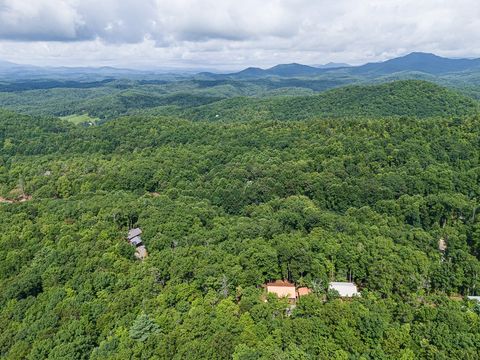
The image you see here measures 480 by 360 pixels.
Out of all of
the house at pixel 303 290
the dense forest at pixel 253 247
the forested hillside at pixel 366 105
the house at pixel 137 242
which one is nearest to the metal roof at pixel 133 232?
the house at pixel 137 242

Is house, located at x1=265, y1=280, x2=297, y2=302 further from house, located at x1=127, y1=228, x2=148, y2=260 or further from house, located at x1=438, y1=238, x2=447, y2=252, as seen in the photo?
house, located at x1=438, y1=238, x2=447, y2=252

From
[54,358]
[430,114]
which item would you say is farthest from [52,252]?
[430,114]

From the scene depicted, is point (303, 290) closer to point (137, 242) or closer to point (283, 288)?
point (283, 288)

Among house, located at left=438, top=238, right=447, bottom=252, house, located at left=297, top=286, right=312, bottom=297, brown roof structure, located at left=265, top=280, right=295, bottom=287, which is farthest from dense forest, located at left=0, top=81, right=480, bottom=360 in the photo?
house, located at left=438, top=238, right=447, bottom=252

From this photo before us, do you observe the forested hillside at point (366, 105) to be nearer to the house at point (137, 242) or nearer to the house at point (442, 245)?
the house at point (442, 245)

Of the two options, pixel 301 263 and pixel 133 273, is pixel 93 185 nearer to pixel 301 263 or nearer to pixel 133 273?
pixel 133 273

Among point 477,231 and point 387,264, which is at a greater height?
point 387,264

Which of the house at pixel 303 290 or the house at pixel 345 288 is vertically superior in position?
the house at pixel 345 288
